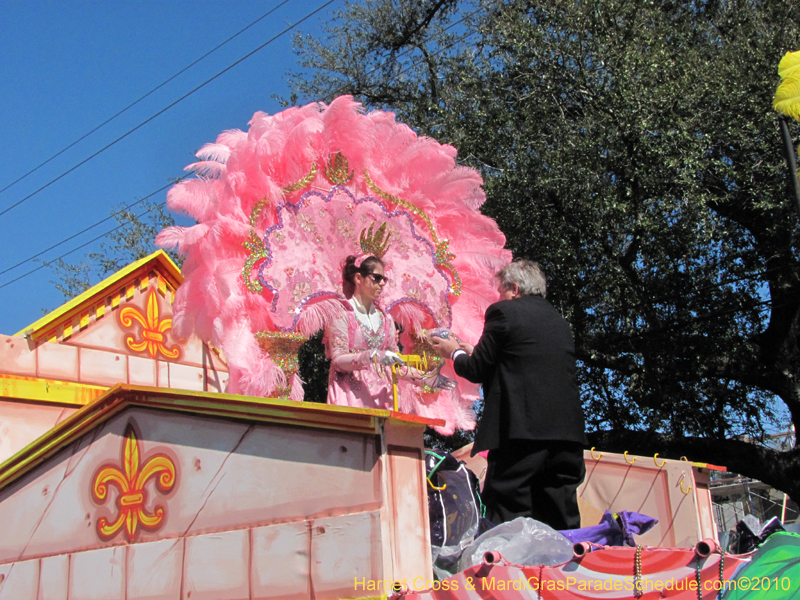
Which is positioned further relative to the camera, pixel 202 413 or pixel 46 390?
pixel 46 390

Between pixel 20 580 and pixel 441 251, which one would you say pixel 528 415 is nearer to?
pixel 441 251

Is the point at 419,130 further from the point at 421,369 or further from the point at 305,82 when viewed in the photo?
the point at 421,369

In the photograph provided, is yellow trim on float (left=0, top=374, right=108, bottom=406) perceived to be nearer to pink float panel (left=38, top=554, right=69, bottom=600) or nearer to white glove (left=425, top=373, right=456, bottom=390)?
pink float panel (left=38, top=554, right=69, bottom=600)

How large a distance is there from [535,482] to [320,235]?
2.25 metres

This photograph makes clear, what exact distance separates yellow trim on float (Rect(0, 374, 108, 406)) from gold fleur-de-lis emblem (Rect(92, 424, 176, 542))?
1.85 m

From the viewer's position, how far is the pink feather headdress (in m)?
4.50

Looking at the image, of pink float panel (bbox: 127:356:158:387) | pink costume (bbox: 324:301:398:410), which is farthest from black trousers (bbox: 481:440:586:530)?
pink float panel (bbox: 127:356:158:387)

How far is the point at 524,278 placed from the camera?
146 inches

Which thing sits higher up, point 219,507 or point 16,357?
point 16,357

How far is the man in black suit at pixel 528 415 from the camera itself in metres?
3.36

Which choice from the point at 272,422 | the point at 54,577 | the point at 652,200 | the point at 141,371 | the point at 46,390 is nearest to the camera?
the point at 272,422

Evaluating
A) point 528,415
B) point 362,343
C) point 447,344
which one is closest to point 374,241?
point 362,343

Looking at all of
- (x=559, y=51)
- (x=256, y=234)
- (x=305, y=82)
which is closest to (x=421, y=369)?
(x=256, y=234)

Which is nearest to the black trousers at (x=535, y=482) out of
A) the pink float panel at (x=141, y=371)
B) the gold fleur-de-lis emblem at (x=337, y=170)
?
the gold fleur-de-lis emblem at (x=337, y=170)
